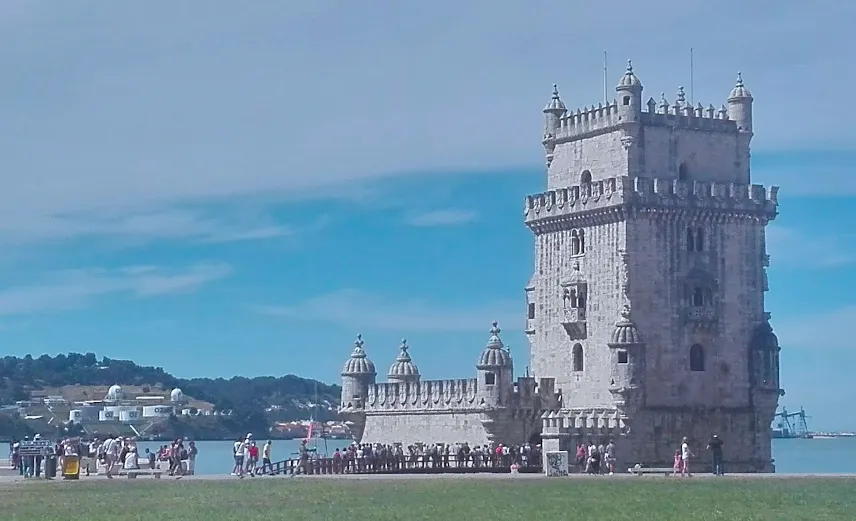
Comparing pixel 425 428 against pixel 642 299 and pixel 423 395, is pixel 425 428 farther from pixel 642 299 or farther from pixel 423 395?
pixel 642 299

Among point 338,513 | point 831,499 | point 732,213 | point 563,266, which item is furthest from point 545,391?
point 338,513

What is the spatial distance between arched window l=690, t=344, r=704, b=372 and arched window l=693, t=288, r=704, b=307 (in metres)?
1.79

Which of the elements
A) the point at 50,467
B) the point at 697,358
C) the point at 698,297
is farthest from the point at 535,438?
the point at 50,467

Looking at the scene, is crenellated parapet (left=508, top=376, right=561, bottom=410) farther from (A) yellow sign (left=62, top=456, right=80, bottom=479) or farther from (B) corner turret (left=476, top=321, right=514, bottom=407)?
(A) yellow sign (left=62, top=456, right=80, bottom=479)

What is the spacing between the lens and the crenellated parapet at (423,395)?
9094cm

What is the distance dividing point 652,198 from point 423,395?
14.9 metres

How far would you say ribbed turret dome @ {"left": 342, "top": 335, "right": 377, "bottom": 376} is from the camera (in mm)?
99625

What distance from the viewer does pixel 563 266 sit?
297 ft

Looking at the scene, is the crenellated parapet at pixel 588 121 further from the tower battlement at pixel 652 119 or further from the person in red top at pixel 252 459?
the person in red top at pixel 252 459

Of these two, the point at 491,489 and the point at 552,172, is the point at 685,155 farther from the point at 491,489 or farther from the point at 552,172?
the point at 491,489

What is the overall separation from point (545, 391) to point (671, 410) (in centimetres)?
628

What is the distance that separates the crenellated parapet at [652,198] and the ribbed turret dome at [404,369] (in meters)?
12.4

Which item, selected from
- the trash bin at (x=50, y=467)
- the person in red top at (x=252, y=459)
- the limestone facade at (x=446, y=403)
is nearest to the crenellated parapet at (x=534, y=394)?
the limestone facade at (x=446, y=403)

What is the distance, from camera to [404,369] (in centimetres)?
10038
